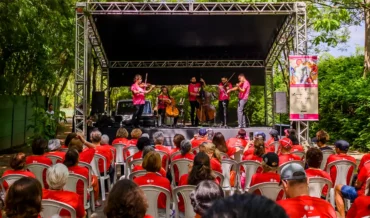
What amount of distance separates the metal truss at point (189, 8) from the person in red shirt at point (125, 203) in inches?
312

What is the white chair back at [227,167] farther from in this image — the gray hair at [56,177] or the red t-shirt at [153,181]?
the gray hair at [56,177]

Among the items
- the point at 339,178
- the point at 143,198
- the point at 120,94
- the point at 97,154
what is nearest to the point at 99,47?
the point at 97,154

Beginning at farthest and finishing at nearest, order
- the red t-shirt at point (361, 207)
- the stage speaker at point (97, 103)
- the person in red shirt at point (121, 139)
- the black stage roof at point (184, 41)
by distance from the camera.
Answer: the stage speaker at point (97, 103), the black stage roof at point (184, 41), the person in red shirt at point (121, 139), the red t-shirt at point (361, 207)

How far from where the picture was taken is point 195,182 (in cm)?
338

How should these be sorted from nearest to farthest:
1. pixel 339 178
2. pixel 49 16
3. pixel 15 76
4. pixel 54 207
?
pixel 54 207 < pixel 339 178 < pixel 49 16 < pixel 15 76

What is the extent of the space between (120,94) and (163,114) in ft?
65.0

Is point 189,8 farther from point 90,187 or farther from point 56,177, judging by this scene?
point 56,177

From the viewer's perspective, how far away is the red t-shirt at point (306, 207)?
2314 mm

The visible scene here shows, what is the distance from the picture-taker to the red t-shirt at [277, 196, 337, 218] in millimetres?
2314

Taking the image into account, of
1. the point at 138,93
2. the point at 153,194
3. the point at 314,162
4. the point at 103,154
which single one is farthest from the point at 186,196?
the point at 138,93

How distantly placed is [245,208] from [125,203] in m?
1.35

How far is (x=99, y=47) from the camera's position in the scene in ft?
43.4

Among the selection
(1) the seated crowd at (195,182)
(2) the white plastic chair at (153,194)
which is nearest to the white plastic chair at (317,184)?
(1) the seated crowd at (195,182)

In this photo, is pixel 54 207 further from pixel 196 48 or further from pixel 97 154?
pixel 196 48
